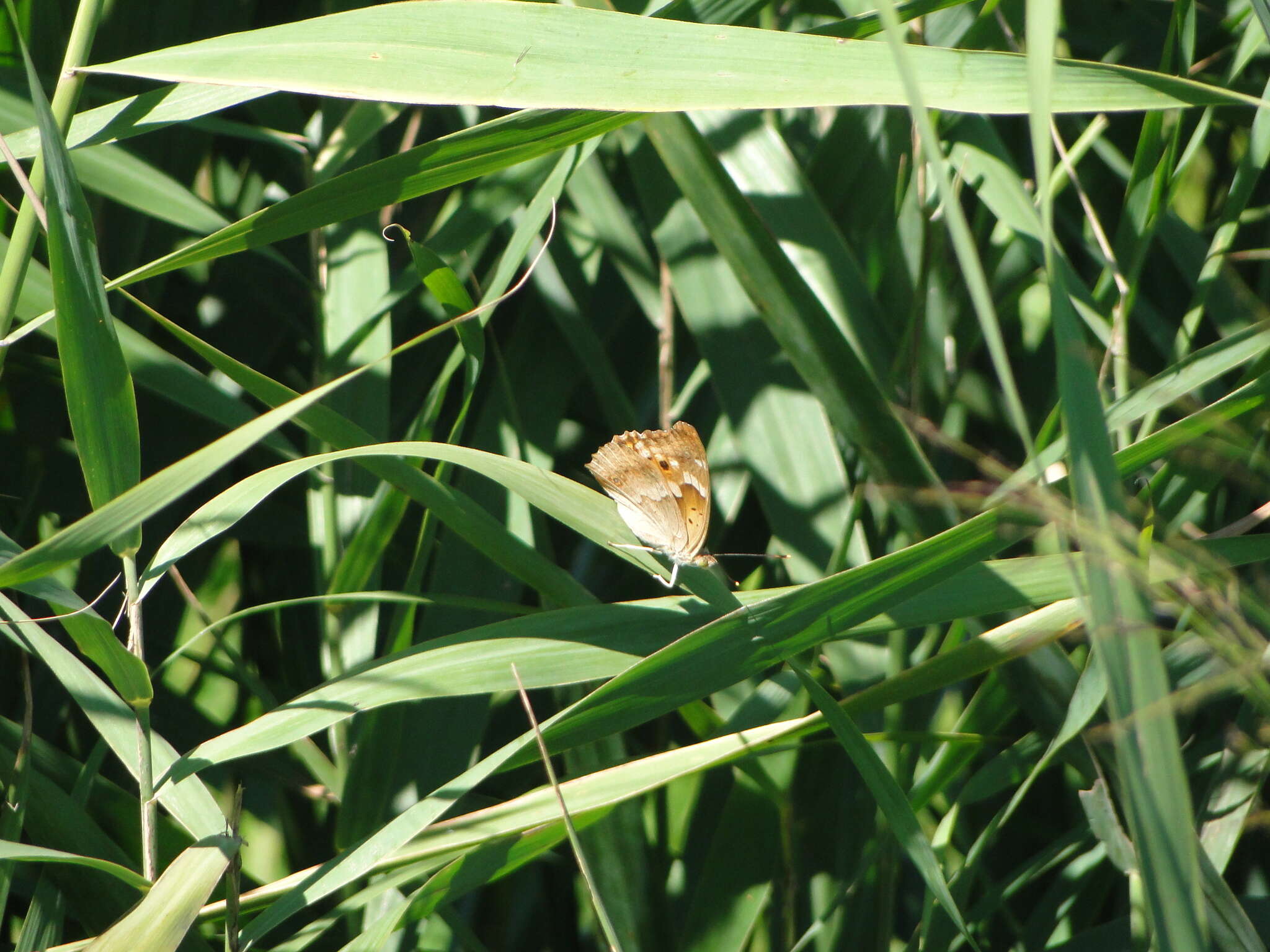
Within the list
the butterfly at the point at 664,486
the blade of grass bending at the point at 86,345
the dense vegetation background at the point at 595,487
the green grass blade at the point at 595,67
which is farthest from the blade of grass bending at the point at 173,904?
the green grass blade at the point at 595,67

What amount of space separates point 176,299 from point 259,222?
46 centimetres

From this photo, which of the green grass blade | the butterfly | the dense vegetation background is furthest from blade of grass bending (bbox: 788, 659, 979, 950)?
the green grass blade

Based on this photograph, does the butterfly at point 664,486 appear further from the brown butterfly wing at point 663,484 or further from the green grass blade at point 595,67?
the green grass blade at point 595,67

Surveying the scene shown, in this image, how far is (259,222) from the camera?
634 millimetres

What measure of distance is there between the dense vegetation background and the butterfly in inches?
2.9

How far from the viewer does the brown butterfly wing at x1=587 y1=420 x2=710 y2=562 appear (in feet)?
2.44

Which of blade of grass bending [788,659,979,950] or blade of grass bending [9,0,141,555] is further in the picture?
blade of grass bending [788,659,979,950]

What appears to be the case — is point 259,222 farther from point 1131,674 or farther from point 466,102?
point 1131,674

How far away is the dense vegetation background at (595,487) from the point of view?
0.56 meters

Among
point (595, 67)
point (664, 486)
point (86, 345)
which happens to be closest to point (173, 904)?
point (86, 345)

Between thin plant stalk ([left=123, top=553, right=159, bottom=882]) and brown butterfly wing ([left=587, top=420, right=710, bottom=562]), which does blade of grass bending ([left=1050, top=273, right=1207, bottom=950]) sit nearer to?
brown butterfly wing ([left=587, top=420, right=710, bottom=562])

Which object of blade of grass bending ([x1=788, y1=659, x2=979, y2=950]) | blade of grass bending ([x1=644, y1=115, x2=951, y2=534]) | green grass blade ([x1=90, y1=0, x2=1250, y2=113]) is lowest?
blade of grass bending ([x1=788, y1=659, x2=979, y2=950])

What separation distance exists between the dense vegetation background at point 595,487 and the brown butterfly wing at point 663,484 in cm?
8

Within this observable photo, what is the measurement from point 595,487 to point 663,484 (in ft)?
1.06
